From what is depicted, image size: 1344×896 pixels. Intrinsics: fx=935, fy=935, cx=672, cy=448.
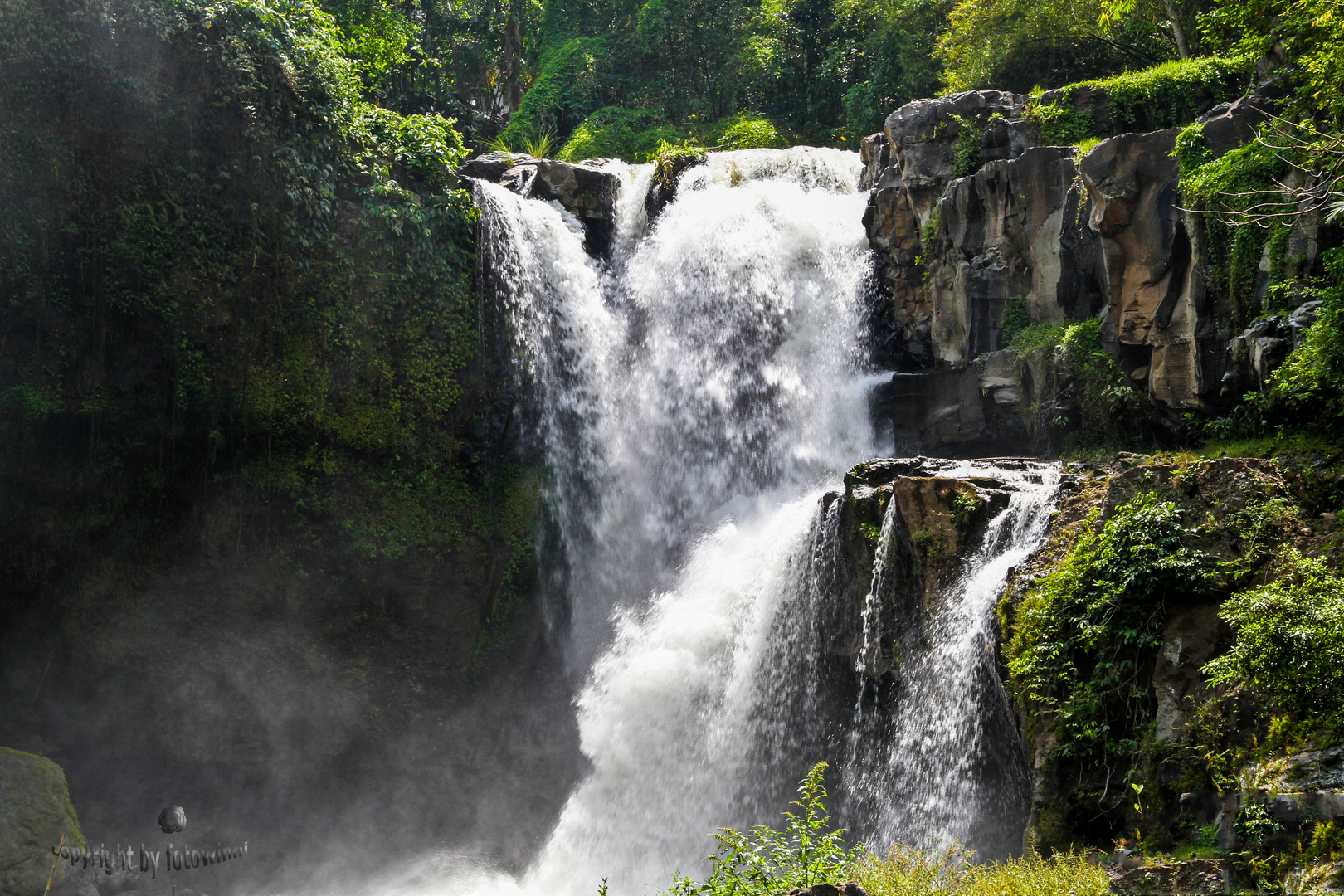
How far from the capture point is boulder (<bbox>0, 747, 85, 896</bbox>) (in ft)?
36.6

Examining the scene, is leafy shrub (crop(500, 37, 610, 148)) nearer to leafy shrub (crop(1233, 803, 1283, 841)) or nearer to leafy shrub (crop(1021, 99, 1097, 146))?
leafy shrub (crop(1021, 99, 1097, 146))

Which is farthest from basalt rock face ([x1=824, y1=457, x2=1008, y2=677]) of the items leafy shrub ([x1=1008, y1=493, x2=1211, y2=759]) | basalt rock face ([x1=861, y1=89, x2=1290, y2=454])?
basalt rock face ([x1=861, y1=89, x2=1290, y2=454])

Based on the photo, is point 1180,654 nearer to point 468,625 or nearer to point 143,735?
point 468,625

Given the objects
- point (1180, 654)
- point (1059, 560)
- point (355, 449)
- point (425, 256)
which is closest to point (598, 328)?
point (425, 256)

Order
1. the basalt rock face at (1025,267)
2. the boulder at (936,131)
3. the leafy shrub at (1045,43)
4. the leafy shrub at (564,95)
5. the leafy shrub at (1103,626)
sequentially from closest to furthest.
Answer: the leafy shrub at (1103,626), the basalt rock face at (1025,267), the boulder at (936,131), the leafy shrub at (1045,43), the leafy shrub at (564,95)

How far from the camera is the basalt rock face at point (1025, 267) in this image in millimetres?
13391

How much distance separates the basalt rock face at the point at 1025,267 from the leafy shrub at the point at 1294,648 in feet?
16.2

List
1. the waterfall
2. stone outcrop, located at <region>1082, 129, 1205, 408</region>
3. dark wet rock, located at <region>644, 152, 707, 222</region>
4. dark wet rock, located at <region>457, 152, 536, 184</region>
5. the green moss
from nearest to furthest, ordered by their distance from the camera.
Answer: the waterfall, stone outcrop, located at <region>1082, 129, 1205, 408</region>, the green moss, dark wet rock, located at <region>644, 152, 707, 222</region>, dark wet rock, located at <region>457, 152, 536, 184</region>

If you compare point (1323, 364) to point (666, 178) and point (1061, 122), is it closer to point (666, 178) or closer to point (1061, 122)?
point (1061, 122)

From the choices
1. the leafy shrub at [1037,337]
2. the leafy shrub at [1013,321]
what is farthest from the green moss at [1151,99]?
the leafy shrub at [1037,337]

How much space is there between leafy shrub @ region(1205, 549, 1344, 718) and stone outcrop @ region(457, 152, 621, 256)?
15.1 m

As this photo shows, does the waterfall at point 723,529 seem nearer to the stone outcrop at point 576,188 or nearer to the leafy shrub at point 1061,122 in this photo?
the stone outcrop at point 576,188

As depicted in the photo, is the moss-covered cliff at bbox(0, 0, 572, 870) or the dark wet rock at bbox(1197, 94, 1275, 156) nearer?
the dark wet rock at bbox(1197, 94, 1275, 156)

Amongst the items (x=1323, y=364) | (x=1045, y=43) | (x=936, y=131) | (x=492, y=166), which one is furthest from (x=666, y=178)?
(x=1323, y=364)
